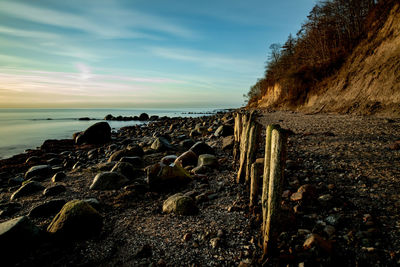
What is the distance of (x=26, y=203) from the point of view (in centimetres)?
475

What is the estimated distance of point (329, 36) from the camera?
1591cm

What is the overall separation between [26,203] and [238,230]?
5.12 metres

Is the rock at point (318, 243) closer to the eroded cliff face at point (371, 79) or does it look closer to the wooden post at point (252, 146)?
the wooden post at point (252, 146)

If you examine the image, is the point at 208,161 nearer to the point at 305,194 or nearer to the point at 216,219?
the point at 216,219

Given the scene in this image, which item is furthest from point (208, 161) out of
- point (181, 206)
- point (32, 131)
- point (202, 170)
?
point (32, 131)

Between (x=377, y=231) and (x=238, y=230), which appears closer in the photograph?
(x=377, y=231)

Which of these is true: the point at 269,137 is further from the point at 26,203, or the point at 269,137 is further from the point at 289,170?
the point at 26,203

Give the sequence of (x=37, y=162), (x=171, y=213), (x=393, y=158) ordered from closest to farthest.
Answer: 1. (x=171, y=213)
2. (x=393, y=158)
3. (x=37, y=162)

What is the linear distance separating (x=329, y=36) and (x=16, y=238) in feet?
67.9

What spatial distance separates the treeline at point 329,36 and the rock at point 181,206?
604 inches

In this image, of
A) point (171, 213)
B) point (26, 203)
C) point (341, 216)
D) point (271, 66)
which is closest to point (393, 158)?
point (341, 216)

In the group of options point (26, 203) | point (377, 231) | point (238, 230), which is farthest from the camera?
point (26, 203)

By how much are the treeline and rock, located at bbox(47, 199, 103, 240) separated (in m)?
16.7

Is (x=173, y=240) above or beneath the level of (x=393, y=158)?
beneath
